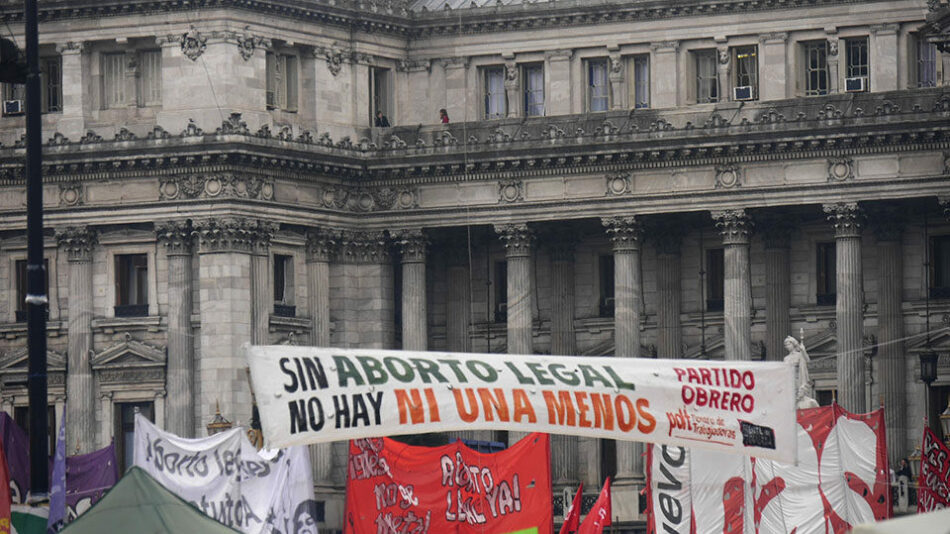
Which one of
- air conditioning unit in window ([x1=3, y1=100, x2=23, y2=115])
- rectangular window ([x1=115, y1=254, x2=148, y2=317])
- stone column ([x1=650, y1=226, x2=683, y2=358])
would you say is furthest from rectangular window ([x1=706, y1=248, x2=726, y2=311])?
air conditioning unit in window ([x1=3, y1=100, x2=23, y2=115])

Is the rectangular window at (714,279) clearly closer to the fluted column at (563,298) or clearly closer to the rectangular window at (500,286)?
the fluted column at (563,298)

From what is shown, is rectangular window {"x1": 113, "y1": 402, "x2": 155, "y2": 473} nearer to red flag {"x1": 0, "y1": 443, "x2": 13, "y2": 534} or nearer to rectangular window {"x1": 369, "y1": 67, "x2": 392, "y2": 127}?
rectangular window {"x1": 369, "y1": 67, "x2": 392, "y2": 127}

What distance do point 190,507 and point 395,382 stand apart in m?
2.71

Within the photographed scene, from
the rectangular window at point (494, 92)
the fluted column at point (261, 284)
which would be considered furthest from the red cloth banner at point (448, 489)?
the rectangular window at point (494, 92)

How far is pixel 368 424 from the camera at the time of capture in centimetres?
2919

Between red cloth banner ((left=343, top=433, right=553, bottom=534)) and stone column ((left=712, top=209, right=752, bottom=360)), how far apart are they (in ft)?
134

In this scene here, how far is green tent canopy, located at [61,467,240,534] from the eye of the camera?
27.5 m

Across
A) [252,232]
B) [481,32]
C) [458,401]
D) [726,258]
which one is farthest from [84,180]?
[458,401]

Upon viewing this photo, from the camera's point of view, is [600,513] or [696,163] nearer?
[600,513]

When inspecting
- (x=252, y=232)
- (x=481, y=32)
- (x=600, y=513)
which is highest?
(x=481, y=32)

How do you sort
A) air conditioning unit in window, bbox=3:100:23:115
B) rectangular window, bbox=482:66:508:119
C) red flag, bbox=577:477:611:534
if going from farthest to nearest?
1. rectangular window, bbox=482:66:508:119
2. air conditioning unit in window, bbox=3:100:23:115
3. red flag, bbox=577:477:611:534

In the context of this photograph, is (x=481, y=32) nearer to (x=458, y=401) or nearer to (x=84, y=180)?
(x=84, y=180)

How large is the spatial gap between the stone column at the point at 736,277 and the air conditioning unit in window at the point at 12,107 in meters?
22.1

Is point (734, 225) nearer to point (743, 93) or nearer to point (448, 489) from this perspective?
point (743, 93)
